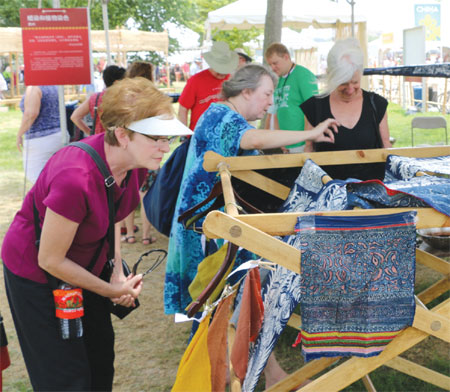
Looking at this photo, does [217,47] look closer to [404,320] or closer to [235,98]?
[235,98]

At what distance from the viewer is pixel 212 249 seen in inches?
107

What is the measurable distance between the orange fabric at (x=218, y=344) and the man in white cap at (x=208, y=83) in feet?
11.6

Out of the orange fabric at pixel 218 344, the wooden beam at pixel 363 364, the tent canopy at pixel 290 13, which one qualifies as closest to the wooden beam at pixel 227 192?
the orange fabric at pixel 218 344

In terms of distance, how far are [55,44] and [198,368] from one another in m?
3.83

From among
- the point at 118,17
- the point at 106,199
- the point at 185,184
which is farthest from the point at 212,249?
the point at 118,17

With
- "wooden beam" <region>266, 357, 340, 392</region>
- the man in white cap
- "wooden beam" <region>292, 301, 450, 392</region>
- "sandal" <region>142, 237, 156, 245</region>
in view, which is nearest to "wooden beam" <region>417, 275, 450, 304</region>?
"wooden beam" <region>266, 357, 340, 392</region>

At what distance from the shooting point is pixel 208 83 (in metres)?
5.16

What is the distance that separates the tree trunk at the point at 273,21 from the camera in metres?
6.27

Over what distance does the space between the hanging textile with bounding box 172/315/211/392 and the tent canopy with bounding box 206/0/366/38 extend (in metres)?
9.26

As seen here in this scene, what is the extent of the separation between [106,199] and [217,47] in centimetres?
373

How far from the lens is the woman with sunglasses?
1755 millimetres

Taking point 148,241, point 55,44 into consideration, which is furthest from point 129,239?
point 55,44

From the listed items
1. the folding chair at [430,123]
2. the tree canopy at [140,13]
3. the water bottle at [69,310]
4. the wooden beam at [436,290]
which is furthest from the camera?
the tree canopy at [140,13]

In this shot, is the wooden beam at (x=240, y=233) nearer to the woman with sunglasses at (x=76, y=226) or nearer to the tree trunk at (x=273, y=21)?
the woman with sunglasses at (x=76, y=226)
